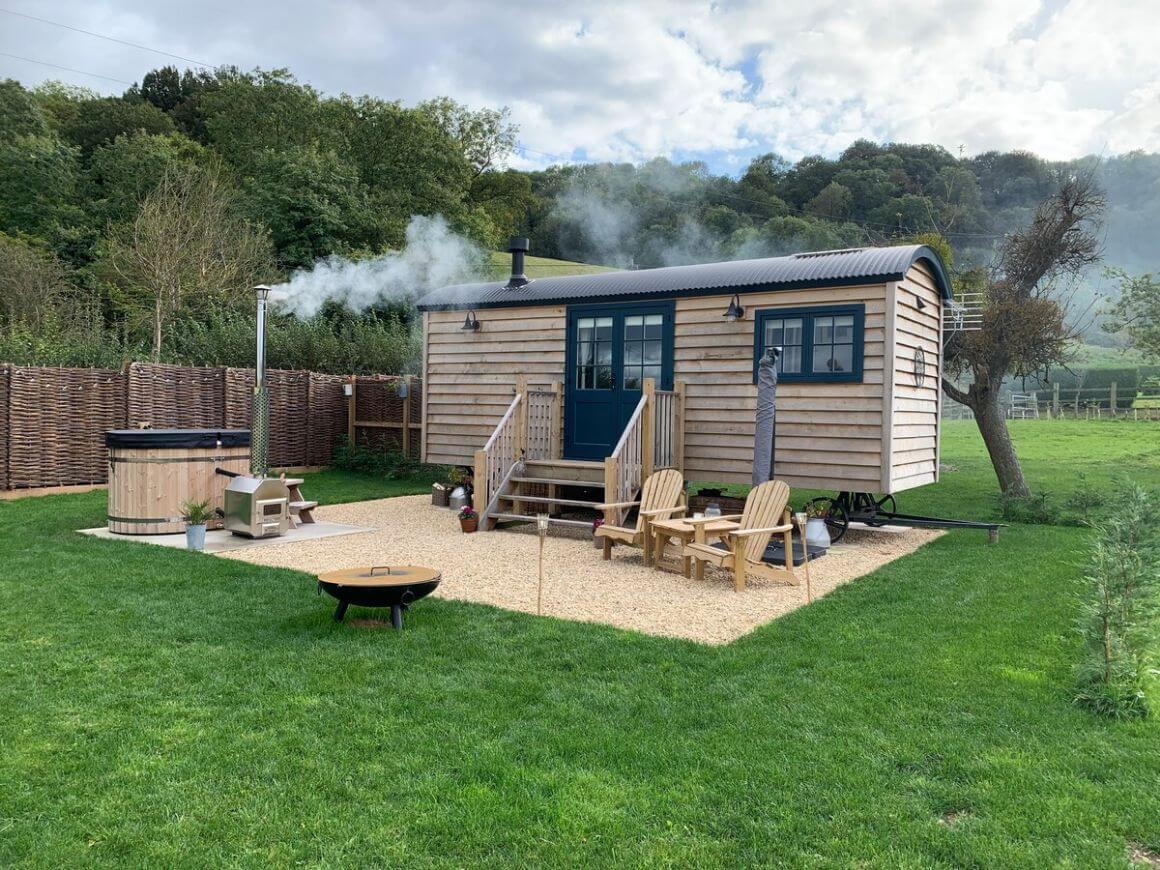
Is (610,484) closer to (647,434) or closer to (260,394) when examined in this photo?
(647,434)

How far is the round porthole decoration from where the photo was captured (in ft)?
29.2

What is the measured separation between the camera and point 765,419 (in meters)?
7.75

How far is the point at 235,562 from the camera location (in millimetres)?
6586

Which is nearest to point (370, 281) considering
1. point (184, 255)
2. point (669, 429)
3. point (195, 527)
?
point (184, 255)

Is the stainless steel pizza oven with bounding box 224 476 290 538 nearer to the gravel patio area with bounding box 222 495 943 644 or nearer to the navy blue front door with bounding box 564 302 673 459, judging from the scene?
the gravel patio area with bounding box 222 495 943 644

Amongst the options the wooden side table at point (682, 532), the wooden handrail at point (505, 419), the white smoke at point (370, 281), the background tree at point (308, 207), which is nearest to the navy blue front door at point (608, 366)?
the wooden handrail at point (505, 419)

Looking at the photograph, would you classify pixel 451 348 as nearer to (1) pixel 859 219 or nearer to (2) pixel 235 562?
(2) pixel 235 562

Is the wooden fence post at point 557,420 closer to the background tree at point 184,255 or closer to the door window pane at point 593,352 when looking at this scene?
the door window pane at point 593,352

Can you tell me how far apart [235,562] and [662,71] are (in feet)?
91.4

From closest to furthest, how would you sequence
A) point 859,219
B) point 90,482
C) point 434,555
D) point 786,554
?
1. point 786,554
2. point 434,555
3. point 90,482
4. point 859,219

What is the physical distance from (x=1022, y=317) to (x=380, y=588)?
10.3 metres

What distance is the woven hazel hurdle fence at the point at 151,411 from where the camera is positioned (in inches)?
393

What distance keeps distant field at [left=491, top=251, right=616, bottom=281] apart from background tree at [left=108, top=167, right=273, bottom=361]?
1210cm

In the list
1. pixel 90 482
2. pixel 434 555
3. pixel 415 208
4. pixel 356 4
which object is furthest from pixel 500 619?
pixel 415 208
